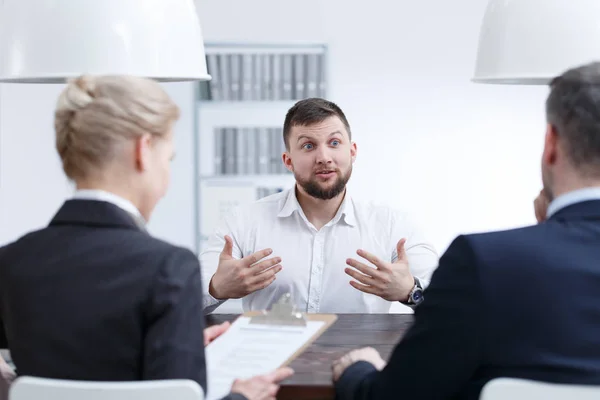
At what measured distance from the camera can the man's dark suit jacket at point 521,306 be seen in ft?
4.20

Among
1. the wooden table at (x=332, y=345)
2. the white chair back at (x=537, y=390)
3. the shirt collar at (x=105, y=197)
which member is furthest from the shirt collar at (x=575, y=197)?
the shirt collar at (x=105, y=197)

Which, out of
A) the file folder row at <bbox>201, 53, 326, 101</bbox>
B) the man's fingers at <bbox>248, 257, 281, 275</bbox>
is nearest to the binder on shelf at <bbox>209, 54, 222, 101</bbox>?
the file folder row at <bbox>201, 53, 326, 101</bbox>

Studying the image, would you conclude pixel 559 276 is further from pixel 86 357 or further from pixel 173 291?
pixel 86 357

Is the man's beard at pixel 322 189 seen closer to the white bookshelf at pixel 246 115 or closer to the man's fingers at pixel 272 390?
the man's fingers at pixel 272 390

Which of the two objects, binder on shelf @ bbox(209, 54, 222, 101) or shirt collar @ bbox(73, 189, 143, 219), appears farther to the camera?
binder on shelf @ bbox(209, 54, 222, 101)

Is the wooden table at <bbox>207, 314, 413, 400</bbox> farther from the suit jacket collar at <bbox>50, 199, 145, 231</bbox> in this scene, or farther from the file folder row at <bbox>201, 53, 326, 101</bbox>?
the file folder row at <bbox>201, 53, 326, 101</bbox>

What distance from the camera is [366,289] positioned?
7.88ft

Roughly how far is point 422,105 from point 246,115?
1.10 metres

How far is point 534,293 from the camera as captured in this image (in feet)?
4.20

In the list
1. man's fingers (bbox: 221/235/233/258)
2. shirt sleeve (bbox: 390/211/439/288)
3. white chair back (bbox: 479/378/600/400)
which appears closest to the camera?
white chair back (bbox: 479/378/600/400)

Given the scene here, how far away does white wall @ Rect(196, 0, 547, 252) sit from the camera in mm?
4582

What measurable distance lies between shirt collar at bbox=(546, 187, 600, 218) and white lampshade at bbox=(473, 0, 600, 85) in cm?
48

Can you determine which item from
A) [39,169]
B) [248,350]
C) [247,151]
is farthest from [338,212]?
[39,169]

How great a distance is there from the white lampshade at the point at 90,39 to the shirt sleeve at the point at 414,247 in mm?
1333
